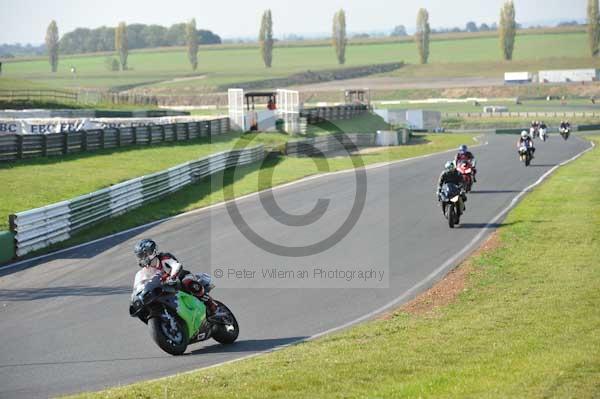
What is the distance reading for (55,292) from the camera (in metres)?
17.5

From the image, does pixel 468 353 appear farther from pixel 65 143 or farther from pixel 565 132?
pixel 565 132

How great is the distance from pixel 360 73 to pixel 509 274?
489 feet

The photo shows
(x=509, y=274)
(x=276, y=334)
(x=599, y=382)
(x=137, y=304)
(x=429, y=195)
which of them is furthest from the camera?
(x=429, y=195)

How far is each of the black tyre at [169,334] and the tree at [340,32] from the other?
159339 millimetres

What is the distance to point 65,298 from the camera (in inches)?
664

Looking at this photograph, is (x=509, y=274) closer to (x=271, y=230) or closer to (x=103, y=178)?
(x=271, y=230)

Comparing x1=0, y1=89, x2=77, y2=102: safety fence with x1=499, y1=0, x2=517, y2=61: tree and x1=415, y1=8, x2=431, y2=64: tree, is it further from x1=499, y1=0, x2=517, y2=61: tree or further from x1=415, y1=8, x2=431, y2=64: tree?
x1=415, y1=8, x2=431, y2=64: tree

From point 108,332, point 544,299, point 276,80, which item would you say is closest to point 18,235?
point 108,332

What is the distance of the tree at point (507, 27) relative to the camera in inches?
5901

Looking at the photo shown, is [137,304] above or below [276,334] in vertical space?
above

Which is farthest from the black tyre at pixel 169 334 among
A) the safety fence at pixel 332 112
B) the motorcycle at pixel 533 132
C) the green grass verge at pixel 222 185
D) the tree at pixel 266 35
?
the tree at pixel 266 35

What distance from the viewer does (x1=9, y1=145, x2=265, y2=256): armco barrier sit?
22237 mm

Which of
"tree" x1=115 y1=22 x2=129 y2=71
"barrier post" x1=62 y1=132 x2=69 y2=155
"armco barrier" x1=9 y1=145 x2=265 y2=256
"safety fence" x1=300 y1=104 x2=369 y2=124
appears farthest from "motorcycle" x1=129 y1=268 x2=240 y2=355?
"tree" x1=115 y1=22 x2=129 y2=71

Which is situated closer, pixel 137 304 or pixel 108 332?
pixel 137 304
